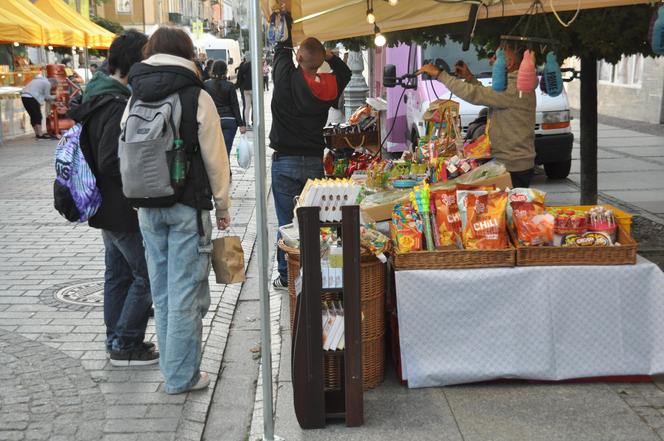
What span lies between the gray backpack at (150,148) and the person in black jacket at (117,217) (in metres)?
0.49

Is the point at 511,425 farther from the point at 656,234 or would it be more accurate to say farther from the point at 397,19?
the point at 656,234

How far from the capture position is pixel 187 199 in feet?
14.5

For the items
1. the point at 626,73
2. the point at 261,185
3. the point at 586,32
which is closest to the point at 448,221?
the point at 261,185

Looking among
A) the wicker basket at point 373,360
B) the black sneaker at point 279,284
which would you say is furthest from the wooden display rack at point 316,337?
the black sneaker at point 279,284

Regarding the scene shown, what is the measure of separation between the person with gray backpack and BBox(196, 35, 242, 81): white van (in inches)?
1726

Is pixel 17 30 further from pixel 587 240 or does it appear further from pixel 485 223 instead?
pixel 587 240

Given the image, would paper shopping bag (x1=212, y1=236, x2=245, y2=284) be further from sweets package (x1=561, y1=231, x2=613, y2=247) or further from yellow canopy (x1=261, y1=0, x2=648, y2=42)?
yellow canopy (x1=261, y1=0, x2=648, y2=42)

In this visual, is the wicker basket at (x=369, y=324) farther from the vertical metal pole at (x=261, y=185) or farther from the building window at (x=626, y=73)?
the building window at (x=626, y=73)

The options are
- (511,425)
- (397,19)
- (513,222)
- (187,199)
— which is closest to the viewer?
(511,425)

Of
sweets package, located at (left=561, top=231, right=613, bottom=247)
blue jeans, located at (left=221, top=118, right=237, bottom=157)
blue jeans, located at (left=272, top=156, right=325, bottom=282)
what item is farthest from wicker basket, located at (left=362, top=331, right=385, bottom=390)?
blue jeans, located at (left=221, top=118, right=237, bottom=157)

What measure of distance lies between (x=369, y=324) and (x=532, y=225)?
3.53ft

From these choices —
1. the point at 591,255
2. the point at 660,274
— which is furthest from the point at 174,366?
the point at 660,274

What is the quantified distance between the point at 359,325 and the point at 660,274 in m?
1.74

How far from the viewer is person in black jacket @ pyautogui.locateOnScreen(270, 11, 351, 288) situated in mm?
5926
